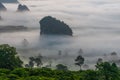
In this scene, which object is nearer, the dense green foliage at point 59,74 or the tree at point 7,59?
the dense green foliage at point 59,74

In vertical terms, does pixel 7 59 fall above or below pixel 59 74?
above

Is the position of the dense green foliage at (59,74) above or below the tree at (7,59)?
below

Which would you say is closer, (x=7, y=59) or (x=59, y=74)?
(x=59, y=74)

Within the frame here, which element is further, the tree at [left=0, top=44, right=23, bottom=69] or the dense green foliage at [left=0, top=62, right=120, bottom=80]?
the tree at [left=0, top=44, right=23, bottom=69]

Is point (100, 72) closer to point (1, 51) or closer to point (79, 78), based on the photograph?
point (79, 78)

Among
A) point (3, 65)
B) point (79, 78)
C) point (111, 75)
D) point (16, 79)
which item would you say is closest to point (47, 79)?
point (16, 79)

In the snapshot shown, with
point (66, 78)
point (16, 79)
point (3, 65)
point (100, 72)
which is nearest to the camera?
point (16, 79)

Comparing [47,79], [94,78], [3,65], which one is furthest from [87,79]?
[3,65]

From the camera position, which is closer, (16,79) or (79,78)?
(16,79)

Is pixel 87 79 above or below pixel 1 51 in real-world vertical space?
below

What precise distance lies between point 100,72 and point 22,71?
54.3 feet

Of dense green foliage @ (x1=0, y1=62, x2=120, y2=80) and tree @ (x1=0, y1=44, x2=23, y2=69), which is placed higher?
tree @ (x1=0, y1=44, x2=23, y2=69)

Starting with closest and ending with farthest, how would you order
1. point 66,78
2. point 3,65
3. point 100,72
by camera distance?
point 66,78 → point 100,72 → point 3,65

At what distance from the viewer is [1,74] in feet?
292
